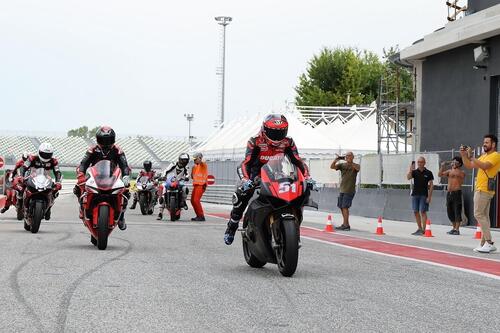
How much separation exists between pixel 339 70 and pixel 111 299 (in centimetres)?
8536

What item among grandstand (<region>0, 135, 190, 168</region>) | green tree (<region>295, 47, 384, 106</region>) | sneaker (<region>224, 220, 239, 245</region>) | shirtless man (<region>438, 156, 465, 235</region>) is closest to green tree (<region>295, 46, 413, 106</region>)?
green tree (<region>295, 47, 384, 106</region>)

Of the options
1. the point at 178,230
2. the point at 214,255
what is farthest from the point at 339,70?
the point at 214,255

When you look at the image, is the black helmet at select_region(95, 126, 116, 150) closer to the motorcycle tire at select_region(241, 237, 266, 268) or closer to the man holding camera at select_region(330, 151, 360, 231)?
the motorcycle tire at select_region(241, 237, 266, 268)

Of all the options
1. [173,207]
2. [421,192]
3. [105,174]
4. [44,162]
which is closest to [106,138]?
[105,174]

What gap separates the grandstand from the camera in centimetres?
10619

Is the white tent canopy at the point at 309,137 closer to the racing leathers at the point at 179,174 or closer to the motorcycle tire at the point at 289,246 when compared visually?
the racing leathers at the point at 179,174

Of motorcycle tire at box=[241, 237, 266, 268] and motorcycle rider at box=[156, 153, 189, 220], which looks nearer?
motorcycle tire at box=[241, 237, 266, 268]

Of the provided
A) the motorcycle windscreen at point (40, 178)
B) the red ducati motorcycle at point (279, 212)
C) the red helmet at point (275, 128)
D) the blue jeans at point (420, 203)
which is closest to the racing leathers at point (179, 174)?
the blue jeans at point (420, 203)

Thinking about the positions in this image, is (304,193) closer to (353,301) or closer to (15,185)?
(353,301)

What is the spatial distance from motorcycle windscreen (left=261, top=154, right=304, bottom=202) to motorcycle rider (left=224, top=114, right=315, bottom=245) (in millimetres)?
A: 413

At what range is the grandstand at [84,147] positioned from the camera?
348ft

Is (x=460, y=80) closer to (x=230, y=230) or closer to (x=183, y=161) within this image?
(x=183, y=161)

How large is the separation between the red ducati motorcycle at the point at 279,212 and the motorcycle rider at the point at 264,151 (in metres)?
0.26

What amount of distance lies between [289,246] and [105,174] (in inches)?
173
